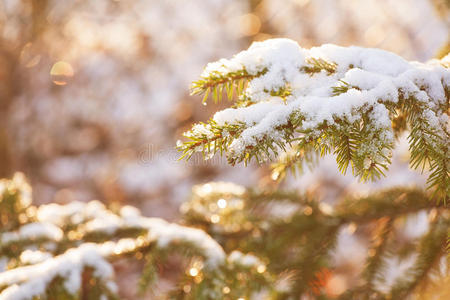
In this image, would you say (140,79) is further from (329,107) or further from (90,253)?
(329,107)

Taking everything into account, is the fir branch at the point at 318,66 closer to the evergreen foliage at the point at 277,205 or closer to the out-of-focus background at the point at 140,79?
the evergreen foliage at the point at 277,205

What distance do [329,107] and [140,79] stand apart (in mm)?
2314

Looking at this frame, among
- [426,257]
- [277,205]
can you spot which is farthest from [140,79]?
[426,257]

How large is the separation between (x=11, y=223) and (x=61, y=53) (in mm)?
1833

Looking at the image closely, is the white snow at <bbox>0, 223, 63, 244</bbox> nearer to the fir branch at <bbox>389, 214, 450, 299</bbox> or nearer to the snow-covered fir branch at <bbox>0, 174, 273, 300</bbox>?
the snow-covered fir branch at <bbox>0, 174, 273, 300</bbox>

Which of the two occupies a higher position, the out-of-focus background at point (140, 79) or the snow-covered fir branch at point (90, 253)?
the out-of-focus background at point (140, 79)

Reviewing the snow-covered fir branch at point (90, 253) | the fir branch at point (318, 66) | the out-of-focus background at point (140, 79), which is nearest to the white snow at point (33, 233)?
the snow-covered fir branch at point (90, 253)

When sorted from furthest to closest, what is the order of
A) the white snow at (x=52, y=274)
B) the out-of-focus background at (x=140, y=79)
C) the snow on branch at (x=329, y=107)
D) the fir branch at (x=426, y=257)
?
the out-of-focus background at (x=140, y=79) < the fir branch at (x=426, y=257) < the white snow at (x=52, y=274) < the snow on branch at (x=329, y=107)

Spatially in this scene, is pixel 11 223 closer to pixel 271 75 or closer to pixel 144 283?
pixel 144 283

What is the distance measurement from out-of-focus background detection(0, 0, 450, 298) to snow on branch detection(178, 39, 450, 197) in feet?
5.30

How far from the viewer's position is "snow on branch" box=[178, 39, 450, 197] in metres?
0.31

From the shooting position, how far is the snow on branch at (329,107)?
31cm

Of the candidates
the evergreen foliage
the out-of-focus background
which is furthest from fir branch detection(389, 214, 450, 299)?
the out-of-focus background

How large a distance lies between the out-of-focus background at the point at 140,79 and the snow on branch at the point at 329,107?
1.62 meters
